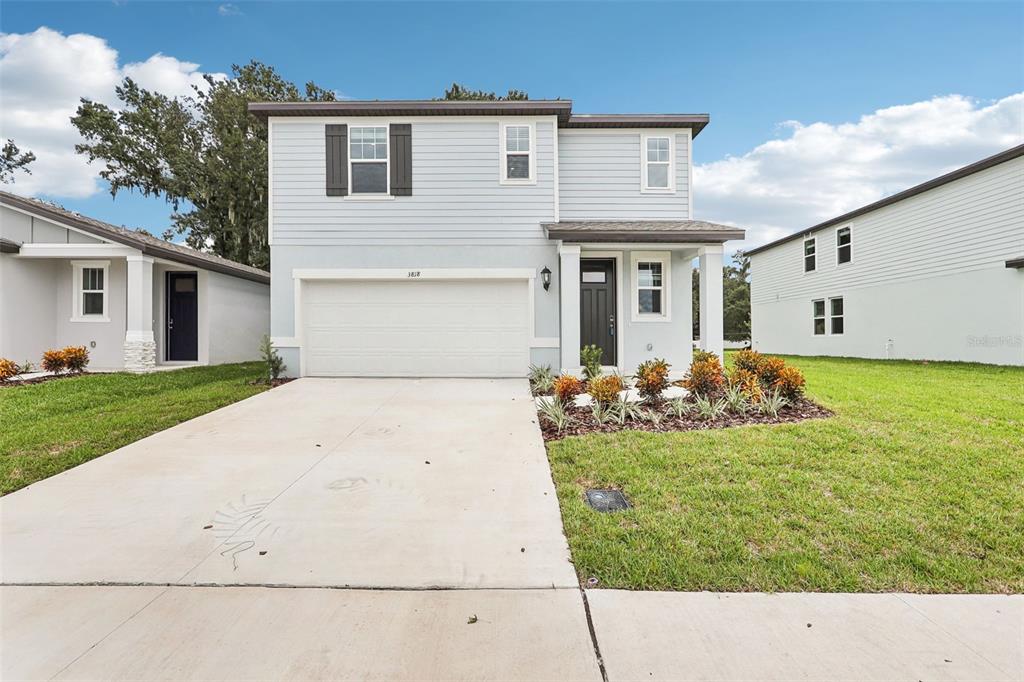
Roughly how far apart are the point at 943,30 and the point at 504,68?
36.9 ft

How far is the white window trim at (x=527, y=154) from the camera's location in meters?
9.42

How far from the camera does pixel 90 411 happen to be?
258 inches

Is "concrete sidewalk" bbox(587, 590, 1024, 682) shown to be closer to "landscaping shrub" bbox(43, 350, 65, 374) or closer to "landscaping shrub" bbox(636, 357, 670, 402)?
"landscaping shrub" bbox(636, 357, 670, 402)

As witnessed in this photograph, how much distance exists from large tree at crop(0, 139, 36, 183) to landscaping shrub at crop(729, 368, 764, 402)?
28.0 meters

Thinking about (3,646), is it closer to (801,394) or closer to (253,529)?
(253,529)

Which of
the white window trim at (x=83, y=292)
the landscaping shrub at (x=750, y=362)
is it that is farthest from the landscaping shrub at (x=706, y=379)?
the white window trim at (x=83, y=292)

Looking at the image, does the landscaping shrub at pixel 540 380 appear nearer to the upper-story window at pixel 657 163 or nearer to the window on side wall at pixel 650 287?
the window on side wall at pixel 650 287

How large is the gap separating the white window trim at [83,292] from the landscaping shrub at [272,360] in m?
5.18

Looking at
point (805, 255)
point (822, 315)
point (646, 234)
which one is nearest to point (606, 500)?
point (646, 234)

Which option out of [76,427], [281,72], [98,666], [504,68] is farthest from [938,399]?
[281,72]

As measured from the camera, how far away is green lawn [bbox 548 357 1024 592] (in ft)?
8.55

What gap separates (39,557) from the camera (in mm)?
2828

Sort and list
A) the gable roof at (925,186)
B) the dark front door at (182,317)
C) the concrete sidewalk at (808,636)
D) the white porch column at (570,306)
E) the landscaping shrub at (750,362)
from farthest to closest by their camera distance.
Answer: the dark front door at (182,317)
the gable roof at (925,186)
the white porch column at (570,306)
the landscaping shrub at (750,362)
the concrete sidewalk at (808,636)

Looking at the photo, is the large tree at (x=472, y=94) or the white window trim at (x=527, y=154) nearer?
the white window trim at (x=527, y=154)
